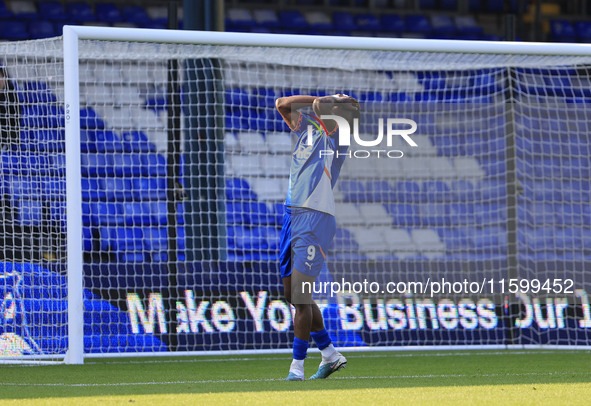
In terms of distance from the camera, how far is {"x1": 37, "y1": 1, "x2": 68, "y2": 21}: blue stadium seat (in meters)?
11.4

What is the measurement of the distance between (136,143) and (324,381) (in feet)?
15.7

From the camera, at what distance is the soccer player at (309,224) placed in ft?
14.3

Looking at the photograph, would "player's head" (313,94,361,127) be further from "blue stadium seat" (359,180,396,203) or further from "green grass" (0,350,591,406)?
"blue stadium seat" (359,180,396,203)

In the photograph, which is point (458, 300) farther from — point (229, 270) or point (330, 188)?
point (330, 188)

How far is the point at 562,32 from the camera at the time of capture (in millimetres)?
12703

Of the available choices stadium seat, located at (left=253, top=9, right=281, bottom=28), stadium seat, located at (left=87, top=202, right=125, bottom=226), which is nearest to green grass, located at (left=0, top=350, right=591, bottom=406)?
stadium seat, located at (left=87, top=202, right=125, bottom=226)

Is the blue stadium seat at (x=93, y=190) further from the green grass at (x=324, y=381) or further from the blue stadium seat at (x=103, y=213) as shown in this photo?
the green grass at (x=324, y=381)

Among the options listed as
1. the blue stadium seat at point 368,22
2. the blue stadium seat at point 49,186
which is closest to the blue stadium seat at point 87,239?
the blue stadium seat at point 49,186

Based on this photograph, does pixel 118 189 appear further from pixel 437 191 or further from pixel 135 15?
pixel 135 15

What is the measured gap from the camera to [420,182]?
27.6ft

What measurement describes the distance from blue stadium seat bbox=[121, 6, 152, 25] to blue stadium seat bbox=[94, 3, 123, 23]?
95 millimetres

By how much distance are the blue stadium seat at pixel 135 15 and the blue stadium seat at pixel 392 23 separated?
10.8 ft

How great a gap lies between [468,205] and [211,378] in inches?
206

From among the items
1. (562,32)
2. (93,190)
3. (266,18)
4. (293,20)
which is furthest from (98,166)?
(562,32)
